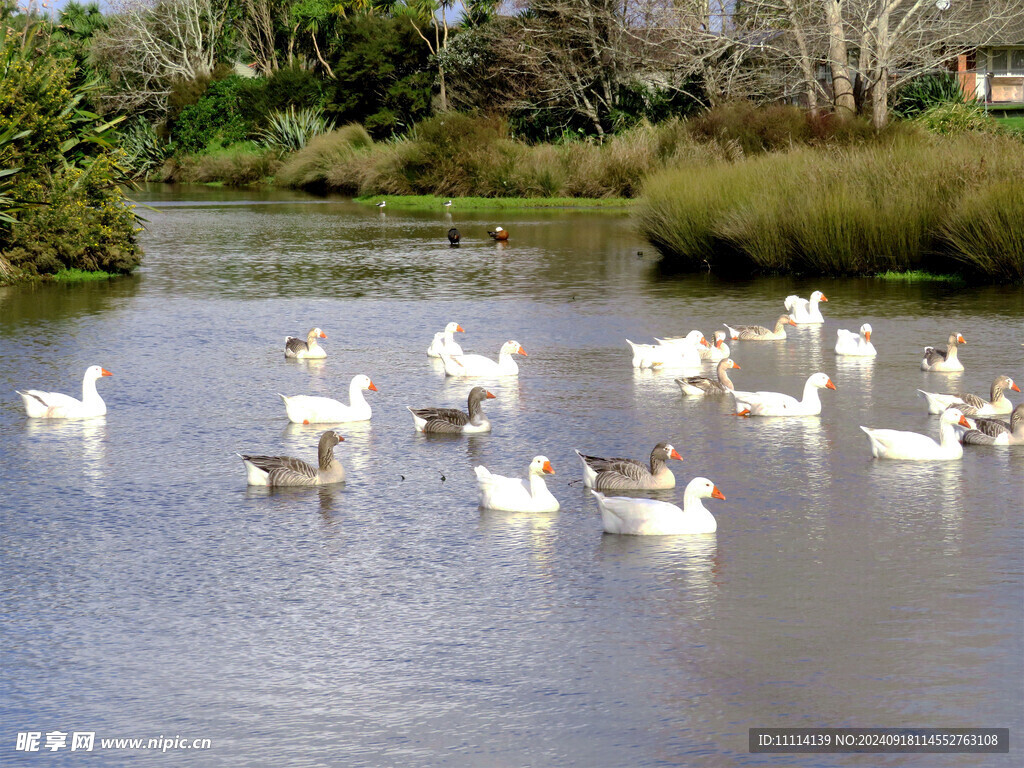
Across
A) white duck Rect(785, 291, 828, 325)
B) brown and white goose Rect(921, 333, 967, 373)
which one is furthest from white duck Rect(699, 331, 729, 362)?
white duck Rect(785, 291, 828, 325)

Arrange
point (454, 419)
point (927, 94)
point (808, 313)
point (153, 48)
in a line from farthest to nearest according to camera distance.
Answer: point (153, 48) → point (927, 94) → point (808, 313) → point (454, 419)

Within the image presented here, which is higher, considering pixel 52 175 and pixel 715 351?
pixel 52 175

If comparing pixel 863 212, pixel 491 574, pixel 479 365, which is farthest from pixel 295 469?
pixel 863 212

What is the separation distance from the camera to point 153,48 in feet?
264

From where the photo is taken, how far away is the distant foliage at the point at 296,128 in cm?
6544

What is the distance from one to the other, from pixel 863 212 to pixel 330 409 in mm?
13765

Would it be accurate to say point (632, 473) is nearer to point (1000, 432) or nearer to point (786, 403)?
point (786, 403)

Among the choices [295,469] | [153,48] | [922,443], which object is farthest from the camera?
[153,48]

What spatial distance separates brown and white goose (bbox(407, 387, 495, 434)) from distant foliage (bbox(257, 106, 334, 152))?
5416cm

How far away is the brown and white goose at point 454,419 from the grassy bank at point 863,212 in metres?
12.5

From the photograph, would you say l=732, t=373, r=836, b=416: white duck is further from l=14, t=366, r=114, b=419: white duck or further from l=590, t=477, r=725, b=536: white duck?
l=14, t=366, r=114, b=419: white duck

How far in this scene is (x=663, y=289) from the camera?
22.4 meters

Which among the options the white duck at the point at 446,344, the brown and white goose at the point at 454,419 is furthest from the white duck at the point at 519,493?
the white duck at the point at 446,344

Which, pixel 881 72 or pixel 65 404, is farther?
pixel 881 72
